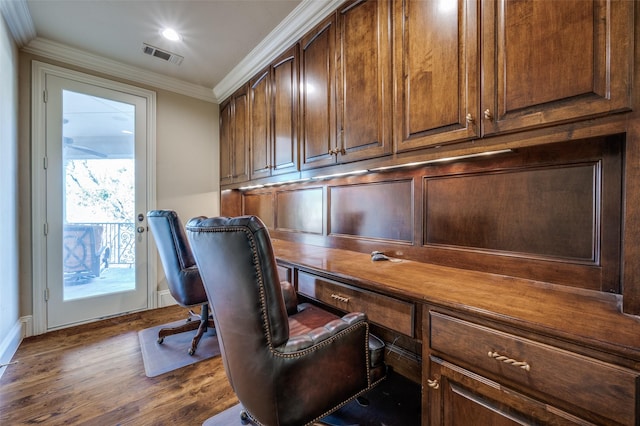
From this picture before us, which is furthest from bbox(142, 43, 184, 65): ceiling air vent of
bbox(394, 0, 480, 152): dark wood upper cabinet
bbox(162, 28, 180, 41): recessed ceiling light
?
bbox(394, 0, 480, 152): dark wood upper cabinet

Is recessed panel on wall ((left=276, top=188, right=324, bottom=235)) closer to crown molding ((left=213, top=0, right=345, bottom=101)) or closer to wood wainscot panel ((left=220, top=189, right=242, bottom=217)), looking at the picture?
wood wainscot panel ((left=220, top=189, right=242, bottom=217))

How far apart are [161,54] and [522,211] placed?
325 cm

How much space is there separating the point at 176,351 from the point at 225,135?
2.43 meters

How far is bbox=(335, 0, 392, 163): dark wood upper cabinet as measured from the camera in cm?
146

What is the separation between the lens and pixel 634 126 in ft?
2.61

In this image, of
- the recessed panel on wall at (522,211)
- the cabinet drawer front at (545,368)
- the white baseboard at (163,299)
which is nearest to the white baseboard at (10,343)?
the white baseboard at (163,299)

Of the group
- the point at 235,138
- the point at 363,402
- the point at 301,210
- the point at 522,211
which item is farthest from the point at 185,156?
the point at 522,211

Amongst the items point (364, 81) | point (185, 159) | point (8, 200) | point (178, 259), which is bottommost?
point (178, 259)

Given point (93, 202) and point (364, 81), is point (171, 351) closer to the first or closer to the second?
point (93, 202)

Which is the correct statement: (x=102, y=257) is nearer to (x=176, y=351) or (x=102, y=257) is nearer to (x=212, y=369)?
(x=176, y=351)

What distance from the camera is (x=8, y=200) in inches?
81.7

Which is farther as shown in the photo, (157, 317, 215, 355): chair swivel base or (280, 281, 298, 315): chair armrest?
(157, 317, 215, 355): chair swivel base

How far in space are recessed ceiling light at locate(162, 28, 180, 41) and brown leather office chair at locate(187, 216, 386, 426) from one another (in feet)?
7.05

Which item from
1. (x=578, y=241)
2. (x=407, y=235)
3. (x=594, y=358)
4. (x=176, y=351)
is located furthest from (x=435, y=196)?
(x=176, y=351)
